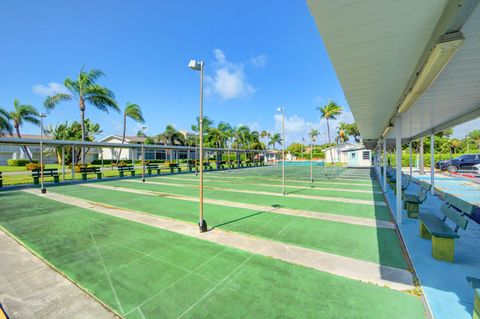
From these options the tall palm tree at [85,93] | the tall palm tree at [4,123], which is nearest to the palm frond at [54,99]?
the tall palm tree at [85,93]

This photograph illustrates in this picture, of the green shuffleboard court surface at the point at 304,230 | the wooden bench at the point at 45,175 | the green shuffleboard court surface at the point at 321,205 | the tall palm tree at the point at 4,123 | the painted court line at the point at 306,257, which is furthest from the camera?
the tall palm tree at the point at 4,123

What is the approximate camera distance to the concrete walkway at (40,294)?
301cm

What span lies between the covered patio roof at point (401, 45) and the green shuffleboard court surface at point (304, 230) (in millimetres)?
3523

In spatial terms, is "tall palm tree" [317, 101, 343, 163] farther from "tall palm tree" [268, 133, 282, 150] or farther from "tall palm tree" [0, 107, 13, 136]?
"tall palm tree" [0, 107, 13, 136]

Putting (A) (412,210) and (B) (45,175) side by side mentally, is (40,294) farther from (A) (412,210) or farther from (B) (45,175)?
(B) (45,175)

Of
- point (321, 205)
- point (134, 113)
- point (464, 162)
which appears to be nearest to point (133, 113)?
point (134, 113)

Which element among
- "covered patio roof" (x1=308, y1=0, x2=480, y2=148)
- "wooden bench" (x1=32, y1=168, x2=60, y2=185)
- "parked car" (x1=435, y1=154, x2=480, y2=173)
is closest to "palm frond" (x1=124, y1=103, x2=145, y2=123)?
"wooden bench" (x1=32, y1=168, x2=60, y2=185)

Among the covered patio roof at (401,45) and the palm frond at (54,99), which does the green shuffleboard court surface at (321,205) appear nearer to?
the covered patio roof at (401,45)

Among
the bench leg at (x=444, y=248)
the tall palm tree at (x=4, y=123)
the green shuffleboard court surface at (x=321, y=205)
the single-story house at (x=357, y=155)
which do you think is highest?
the tall palm tree at (x=4, y=123)

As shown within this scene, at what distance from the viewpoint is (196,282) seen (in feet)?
12.1

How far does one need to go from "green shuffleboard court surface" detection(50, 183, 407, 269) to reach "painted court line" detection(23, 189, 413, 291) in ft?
0.95

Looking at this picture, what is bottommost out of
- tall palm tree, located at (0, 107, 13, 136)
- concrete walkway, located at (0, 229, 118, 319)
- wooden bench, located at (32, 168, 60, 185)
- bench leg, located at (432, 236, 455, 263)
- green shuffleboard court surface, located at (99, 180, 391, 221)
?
concrete walkway, located at (0, 229, 118, 319)

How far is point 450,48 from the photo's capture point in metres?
2.35

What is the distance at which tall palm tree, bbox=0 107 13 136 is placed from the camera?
29359mm
